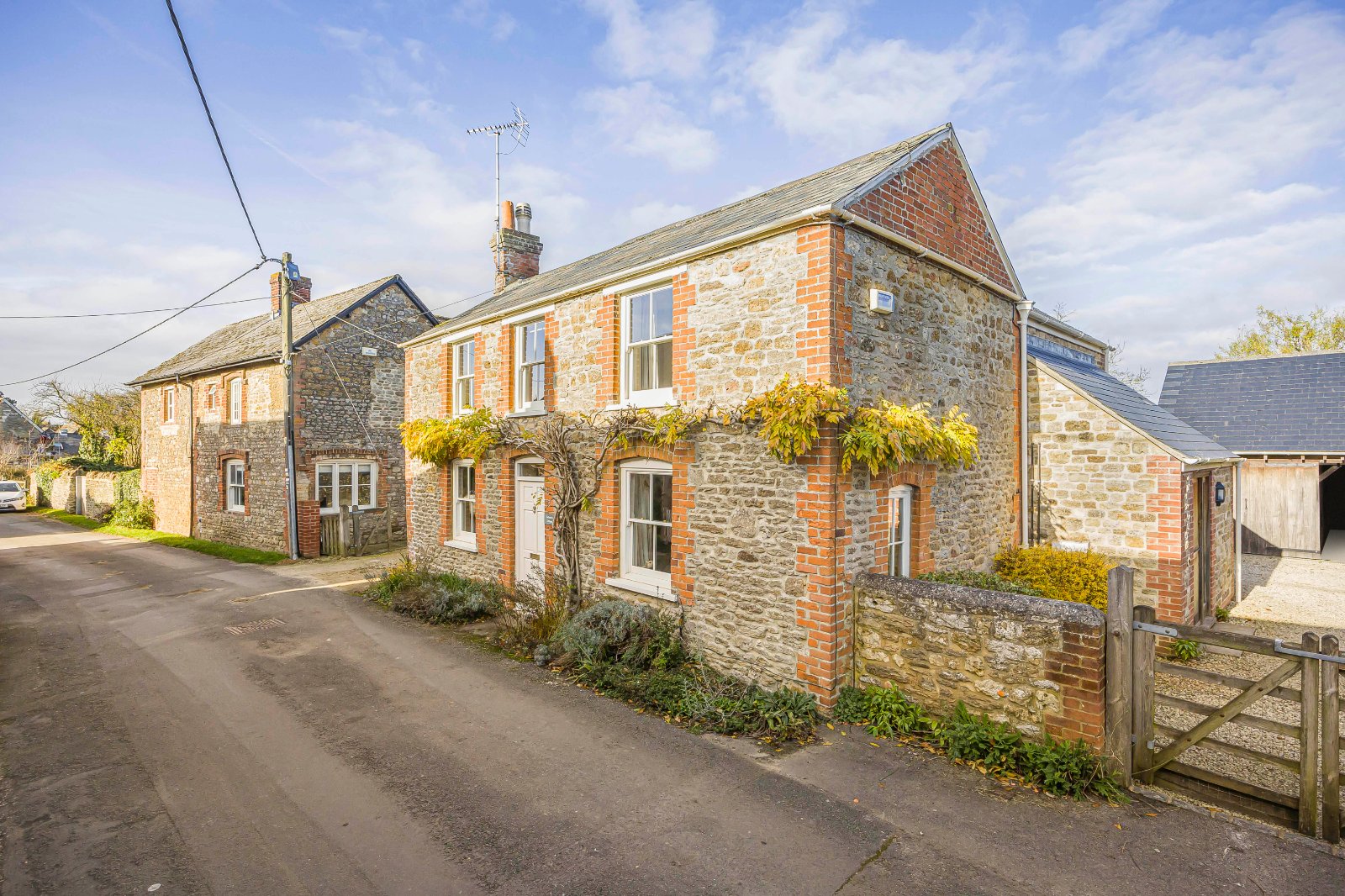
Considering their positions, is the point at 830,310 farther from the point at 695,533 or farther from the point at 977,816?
A: the point at 977,816

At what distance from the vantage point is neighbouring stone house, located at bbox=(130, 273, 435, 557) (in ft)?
58.6

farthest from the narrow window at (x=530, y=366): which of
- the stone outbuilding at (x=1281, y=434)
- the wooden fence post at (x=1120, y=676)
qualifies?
the stone outbuilding at (x=1281, y=434)

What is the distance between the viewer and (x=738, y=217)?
9.22 m

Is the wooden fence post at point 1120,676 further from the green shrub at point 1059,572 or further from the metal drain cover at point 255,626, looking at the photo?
the metal drain cover at point 255,626

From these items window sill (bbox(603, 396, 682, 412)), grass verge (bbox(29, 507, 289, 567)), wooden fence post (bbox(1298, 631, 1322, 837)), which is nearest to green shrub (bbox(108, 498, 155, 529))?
grass verge (bbox(29, 507, 289, 567))

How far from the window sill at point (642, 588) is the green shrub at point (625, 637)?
21 centimetres

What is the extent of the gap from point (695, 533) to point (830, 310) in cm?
311

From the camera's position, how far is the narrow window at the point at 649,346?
8.77 metres

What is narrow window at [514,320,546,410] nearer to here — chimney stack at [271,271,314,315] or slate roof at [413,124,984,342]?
slate roof at [413,124,984,342]

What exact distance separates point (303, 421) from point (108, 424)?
80.7 feet

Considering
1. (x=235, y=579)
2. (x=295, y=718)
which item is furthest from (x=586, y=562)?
(x=235, y=579)

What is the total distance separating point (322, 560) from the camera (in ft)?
56.0

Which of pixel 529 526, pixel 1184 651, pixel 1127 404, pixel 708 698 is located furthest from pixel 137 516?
pixel 1184 651

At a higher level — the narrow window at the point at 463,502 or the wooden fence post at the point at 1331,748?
the narrow window at the point at 463,502
